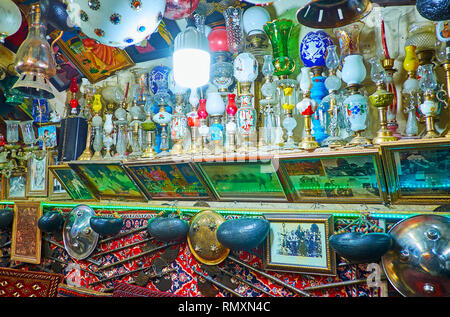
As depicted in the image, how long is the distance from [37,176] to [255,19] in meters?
3.48

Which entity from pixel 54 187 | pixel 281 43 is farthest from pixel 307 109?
pixel 54 187

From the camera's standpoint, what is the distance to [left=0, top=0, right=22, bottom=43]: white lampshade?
2.12 meters

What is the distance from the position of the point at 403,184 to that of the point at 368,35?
111cm

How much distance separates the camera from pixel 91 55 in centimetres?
360

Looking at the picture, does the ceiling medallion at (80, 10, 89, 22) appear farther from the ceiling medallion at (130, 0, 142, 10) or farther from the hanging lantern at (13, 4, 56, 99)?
the hanging lantern at (13, 4, 56, 99)

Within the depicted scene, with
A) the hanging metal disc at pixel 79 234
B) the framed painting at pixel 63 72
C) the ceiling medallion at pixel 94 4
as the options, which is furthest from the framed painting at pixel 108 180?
the ceiling medallion at pixel 94 4

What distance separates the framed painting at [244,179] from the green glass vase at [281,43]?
724 millimetres

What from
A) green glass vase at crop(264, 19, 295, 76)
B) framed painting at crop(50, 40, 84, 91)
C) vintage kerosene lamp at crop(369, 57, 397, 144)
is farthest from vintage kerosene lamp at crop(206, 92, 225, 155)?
framed painting at crop(50, 40, 84, 91)

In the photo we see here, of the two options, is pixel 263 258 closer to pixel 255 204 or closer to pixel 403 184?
pixel 255 204

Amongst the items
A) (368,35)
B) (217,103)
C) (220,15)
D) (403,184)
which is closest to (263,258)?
(403,184)

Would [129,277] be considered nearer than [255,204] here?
No

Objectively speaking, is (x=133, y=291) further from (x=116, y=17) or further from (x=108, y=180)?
(x=116, y=17)

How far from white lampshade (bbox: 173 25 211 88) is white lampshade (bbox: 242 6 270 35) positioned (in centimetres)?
109

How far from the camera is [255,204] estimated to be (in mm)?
2752
